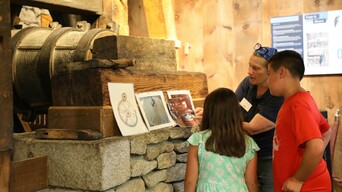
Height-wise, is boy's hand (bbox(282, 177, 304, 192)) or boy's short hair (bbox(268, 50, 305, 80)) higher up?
boy's short hair (bbox(268, 50, 305, 80))

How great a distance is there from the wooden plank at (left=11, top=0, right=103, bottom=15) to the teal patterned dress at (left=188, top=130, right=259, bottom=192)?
1883mm

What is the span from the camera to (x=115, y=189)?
1906 millimetres

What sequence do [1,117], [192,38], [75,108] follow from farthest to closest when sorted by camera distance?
[192,38] < [75,108] < [1,117]

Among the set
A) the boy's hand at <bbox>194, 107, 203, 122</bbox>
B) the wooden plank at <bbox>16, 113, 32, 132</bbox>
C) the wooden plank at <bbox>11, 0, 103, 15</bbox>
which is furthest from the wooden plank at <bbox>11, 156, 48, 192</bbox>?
the wooden plank at <bbox>11, 0, 103, 15</bbox>

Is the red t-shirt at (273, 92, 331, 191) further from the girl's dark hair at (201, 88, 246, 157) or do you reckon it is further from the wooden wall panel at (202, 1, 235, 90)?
the wooden wall panel at (202, 1, 235, 90)

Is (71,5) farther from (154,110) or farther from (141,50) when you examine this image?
(154,110)

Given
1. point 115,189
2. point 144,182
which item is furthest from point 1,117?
point 144,182

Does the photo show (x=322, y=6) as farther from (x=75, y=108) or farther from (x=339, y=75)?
(x=75, y=108)

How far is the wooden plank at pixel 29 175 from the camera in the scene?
137cm

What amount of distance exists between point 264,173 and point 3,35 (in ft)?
5.64

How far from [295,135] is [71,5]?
230 cm

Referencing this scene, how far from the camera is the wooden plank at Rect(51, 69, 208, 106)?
2053 millimetres

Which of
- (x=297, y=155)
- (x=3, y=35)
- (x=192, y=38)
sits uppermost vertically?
(x=192, y=38)

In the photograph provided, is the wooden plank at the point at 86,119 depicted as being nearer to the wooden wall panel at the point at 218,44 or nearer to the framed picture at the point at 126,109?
the framed picture at the point at 126,109
